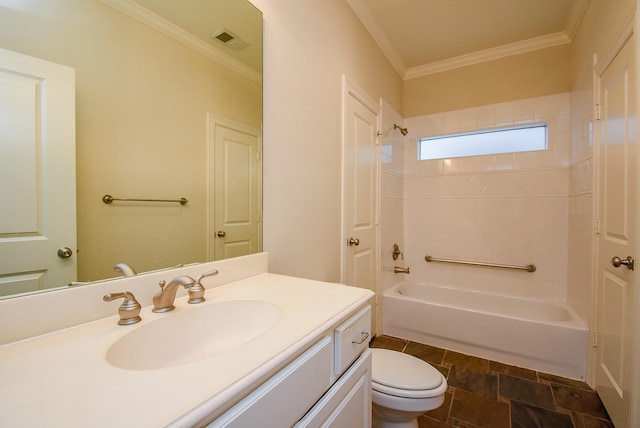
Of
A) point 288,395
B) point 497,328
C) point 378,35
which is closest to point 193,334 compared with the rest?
point 288,395

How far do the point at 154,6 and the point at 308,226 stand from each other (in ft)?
3.72

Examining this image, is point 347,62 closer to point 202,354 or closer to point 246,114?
point 246,114

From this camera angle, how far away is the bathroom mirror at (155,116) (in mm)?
768

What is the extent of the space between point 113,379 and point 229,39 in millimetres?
1257

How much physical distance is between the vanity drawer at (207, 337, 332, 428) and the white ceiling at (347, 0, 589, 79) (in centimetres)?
226

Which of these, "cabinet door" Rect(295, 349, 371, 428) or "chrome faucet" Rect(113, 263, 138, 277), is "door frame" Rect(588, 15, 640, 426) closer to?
"cabinet door" Rect(295, 349, 371, 428)

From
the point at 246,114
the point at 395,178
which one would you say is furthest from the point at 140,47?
the point at 395,178

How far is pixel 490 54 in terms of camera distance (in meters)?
2.62

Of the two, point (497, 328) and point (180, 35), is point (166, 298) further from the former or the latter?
point (497, 328)

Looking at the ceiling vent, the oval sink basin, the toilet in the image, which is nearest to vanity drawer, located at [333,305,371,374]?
the oval sink basin

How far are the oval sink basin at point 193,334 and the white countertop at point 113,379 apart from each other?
3cm

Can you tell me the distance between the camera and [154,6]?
934 mm

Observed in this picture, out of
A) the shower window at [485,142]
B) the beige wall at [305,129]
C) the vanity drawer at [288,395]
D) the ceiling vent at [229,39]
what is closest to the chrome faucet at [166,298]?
the vanity drawer at [288,395]

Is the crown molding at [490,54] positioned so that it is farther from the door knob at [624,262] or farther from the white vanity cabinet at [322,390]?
the white vanity cabinet at [322,390]
